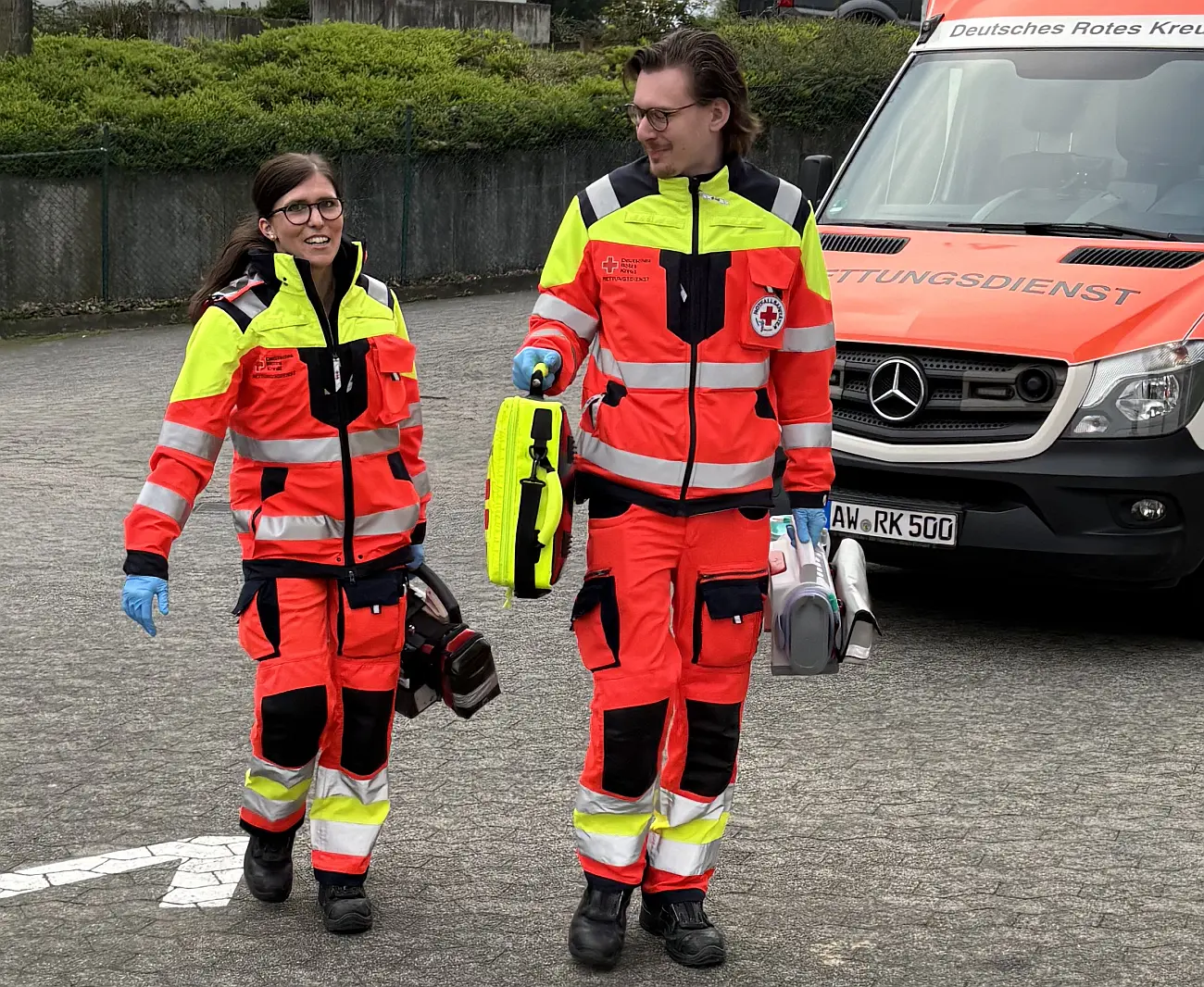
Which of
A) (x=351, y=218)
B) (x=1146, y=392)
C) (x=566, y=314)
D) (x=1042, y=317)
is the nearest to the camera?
(x=566, y=314)

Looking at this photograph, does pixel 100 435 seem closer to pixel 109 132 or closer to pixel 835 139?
pixel 109 132

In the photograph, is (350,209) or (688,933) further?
(350,209)

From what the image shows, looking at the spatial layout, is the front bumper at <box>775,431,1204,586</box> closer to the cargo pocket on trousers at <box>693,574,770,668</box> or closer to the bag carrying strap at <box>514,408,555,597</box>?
the cargo pocket on trousers at <box>693,574,770,668</box>

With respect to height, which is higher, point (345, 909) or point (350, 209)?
point (350, 209)

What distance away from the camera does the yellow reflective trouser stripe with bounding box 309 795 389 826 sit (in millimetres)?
4727

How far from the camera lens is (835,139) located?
24.8 metres

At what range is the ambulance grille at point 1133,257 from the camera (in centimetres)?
738

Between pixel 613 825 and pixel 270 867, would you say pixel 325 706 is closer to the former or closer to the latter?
pixel 270 867

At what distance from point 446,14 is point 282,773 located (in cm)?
2645

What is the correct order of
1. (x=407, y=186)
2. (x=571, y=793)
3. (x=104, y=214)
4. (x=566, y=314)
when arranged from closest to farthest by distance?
(x=566, y=314)
(x=571, y=793)
(x=104, y=214)
(x=407, y=186)

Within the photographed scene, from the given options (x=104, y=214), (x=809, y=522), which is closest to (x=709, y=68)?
(x=809, y=522)

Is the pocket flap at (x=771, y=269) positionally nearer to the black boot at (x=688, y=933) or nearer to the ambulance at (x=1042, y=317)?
the black boot at (x=688, y=933)

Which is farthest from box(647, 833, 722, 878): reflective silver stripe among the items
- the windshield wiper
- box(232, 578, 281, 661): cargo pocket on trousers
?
the windshield wiper

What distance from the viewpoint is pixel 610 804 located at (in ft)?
14.9
